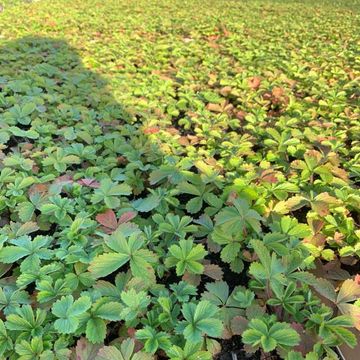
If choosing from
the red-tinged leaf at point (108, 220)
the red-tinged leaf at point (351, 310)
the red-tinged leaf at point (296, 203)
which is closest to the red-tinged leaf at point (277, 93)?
the red-tinged leaf at point (296, 203)

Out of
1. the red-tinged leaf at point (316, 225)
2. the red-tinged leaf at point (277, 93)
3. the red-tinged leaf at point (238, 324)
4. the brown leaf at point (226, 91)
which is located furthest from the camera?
the brown leaf at point (226, 91)

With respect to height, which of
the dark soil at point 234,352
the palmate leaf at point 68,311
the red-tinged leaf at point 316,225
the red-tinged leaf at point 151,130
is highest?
the palmate leaf at point 68,311

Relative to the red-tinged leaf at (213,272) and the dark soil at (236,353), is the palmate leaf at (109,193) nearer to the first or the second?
the red-tinged leaf at (213,272)

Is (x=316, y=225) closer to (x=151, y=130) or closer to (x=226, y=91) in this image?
(x=151, y=130)

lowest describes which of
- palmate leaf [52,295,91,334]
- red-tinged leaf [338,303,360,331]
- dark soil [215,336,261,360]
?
dark soil [215,336,261,360]

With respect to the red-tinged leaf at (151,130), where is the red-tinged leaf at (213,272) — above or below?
below

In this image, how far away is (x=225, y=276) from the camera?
148cm

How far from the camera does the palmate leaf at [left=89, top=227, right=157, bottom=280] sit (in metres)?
1.19

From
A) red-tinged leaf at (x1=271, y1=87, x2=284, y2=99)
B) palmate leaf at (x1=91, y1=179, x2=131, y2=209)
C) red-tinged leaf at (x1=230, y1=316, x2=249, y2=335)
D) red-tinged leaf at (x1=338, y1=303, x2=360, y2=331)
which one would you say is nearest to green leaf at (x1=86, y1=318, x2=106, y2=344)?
red-tinged leaf at (x1=230, y1=316, x2=249, y2=335)

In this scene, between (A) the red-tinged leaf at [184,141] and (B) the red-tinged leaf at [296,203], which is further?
(A) the red-tinged leaf at [184,141]

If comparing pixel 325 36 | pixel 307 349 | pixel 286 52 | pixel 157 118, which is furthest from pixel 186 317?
pixel 325 36

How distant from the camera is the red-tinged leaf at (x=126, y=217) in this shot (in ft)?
4.87

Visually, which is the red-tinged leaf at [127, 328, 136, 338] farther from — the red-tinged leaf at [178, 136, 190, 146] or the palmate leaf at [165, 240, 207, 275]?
the red-tinged leaf at [178, 136, 190, 146]

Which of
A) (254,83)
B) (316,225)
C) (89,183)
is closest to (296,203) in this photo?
(316,225)
